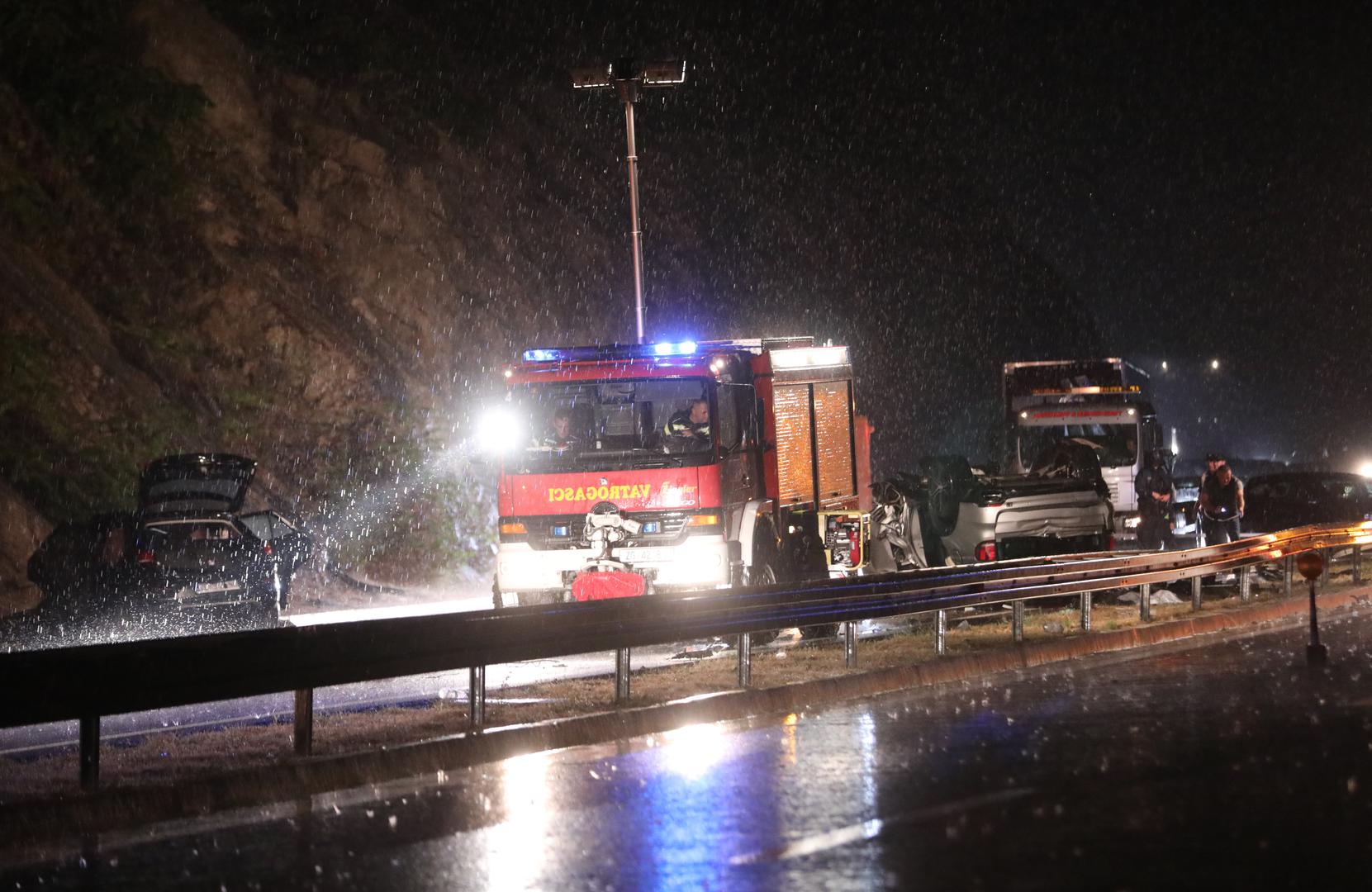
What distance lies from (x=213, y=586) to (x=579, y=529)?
13.5ft

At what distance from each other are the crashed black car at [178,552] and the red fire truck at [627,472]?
9.30ft

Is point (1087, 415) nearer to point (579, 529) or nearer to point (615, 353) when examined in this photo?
point (615, 353)

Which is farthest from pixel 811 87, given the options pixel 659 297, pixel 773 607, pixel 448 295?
pixel 773 607

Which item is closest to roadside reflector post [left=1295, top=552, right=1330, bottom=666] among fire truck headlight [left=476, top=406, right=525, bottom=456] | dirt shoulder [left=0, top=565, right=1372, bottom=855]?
dirt shoulder [left=0, top=565, right=1372, bottom=855]

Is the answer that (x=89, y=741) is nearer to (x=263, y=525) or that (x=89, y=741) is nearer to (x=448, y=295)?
(x=263, y=525)

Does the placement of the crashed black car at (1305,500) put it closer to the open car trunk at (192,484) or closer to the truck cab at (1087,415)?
the truck cab at (1087,415)

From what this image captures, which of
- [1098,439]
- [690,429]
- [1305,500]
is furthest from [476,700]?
[1098,439]

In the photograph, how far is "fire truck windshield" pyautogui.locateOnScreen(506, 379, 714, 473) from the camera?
16812 mm

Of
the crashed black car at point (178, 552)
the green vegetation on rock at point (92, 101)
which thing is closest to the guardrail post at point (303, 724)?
the crashed black car at point (178, 552)

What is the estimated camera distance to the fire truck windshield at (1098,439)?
117 ft

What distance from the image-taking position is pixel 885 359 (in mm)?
60875

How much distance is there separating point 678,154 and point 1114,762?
48855mm

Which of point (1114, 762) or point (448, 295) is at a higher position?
point (448, 295)

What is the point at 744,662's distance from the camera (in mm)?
12734
